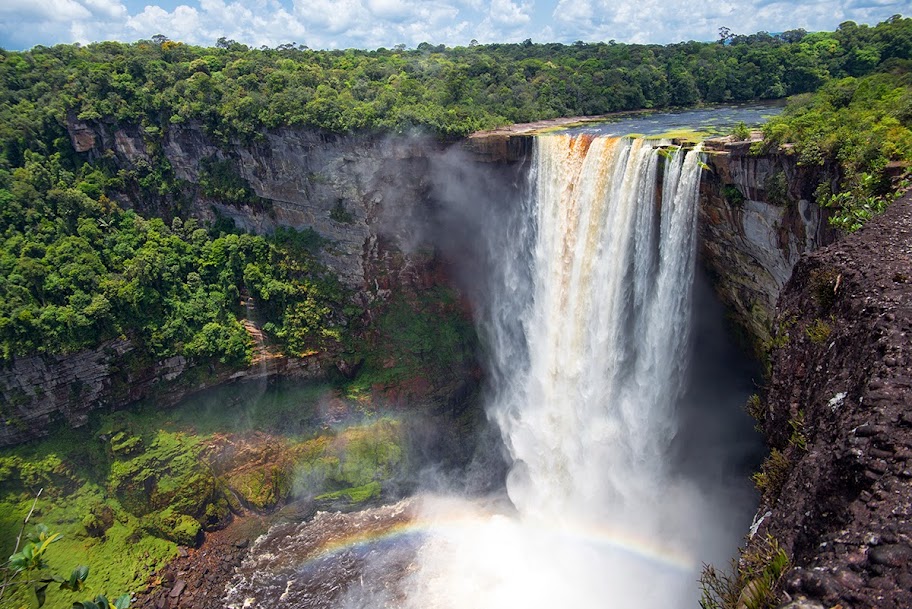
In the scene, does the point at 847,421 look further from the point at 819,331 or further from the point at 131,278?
the point at 131,278

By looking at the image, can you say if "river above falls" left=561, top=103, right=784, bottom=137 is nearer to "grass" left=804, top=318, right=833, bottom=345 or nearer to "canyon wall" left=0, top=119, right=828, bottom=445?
"canyon wall" left=0, top=119, right=828, bottom=445

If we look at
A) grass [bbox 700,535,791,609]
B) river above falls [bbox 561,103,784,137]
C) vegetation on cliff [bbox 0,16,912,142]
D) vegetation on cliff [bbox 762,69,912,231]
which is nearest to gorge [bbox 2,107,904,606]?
vegetation on cliff [bbox 762,69,912,231]

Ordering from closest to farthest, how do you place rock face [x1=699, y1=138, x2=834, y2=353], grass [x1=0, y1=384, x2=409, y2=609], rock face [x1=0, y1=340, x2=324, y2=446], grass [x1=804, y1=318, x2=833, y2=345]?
grass [x1=804, y1=318, x2=833, y2=345]
rock face [x1=699, y1=138, x2=834, y2=353]
grass [x1=0, y1=384, x2=409, y2=609]
rock face [x1=0, y1=340, x2=324, y2=446]

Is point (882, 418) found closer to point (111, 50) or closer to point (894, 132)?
point (894, 132)

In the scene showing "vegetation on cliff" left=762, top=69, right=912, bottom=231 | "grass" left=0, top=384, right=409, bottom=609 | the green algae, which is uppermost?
"vegetation on cliff" left=762, top=69, right=912, bottom=231

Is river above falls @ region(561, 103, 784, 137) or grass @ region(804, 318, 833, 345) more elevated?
river above falls @ region(561, 103, 784, 137)

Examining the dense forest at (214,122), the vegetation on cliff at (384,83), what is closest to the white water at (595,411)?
the dense forest at (214,122)
